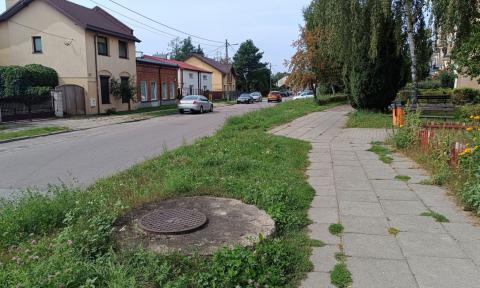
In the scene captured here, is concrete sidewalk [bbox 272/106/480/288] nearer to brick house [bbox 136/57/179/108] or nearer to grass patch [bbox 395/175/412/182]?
grass patch [bbox 395/175/412/182]

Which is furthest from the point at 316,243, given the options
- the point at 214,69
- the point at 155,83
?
the point at 214,69

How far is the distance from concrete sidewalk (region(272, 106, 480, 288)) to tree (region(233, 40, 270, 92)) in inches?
3191

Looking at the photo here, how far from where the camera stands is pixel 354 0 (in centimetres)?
1684

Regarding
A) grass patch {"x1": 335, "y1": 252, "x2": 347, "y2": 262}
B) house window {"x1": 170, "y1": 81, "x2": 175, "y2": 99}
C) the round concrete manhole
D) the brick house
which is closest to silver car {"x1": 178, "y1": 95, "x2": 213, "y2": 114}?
the brick house

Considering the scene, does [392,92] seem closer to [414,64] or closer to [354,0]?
[414,64]

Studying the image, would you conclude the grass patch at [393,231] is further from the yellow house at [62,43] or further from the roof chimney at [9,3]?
the roof chimney at [9,3]

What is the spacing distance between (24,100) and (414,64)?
2025 cm

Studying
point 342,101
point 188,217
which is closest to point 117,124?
point 188,217

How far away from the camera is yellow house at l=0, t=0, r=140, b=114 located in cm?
2712

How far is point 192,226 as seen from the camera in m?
4.62

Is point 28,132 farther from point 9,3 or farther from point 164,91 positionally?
point 164,91

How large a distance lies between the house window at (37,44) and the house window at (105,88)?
4.34m

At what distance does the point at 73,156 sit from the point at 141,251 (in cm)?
866

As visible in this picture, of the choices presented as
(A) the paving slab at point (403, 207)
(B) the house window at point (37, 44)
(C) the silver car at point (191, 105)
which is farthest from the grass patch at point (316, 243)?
(B) the house window at point (37, 44)
